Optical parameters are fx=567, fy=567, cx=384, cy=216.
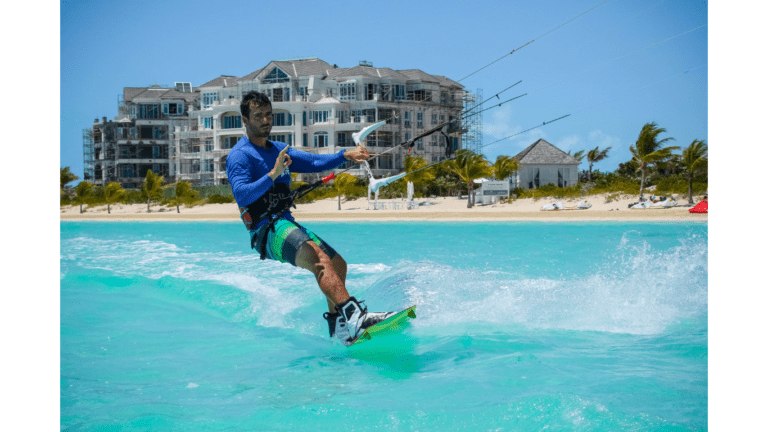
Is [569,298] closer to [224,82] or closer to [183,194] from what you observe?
[183,194]

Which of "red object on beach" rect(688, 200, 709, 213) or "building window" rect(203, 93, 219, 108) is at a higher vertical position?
"building window" rect(203, 93, 219, 108)

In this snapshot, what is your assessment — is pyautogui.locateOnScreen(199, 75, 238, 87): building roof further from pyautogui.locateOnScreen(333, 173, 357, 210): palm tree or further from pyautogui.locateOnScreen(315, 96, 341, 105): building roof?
pyautogui.locateOnScreen(333, 173, 357, 210): palm tree

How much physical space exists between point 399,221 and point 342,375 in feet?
74.0

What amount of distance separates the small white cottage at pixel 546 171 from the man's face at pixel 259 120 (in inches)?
1543

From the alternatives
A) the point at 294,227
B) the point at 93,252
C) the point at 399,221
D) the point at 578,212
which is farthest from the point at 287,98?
the point at 294,227

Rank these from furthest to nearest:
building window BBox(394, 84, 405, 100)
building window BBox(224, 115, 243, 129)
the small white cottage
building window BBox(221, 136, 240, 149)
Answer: building window BBox(221, 136, 240, 149) → building window BBox(224, 115, 243, 129) → building window BBox(394, 84, 405, 100) → the small white cottage

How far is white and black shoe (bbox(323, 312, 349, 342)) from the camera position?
149 inches

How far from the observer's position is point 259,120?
12.9 feet

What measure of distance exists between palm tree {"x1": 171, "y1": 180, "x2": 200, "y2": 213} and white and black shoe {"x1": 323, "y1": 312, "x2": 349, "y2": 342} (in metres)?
39.3

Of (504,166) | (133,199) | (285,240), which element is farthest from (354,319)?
(133,199)

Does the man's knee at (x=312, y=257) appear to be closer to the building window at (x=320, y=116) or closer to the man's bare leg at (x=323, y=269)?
the man's bare leg at (x=323, y=269)

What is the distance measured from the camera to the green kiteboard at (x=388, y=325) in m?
3.75

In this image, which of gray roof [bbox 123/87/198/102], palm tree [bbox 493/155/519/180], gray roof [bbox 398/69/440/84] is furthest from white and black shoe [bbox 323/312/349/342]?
gray roof [bbox 123/87/198/102]

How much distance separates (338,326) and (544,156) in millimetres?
40769
